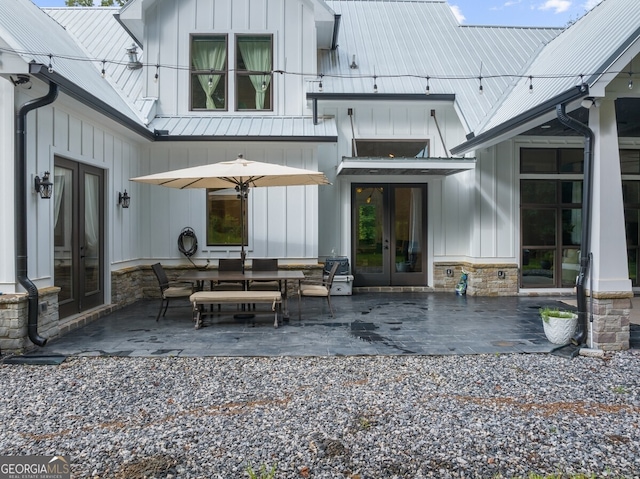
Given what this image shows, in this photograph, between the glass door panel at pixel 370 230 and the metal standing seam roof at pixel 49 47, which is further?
the glass door panel at pixel 370 230

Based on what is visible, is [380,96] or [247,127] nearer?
→ [247,127]

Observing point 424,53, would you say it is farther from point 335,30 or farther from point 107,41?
point 107,41

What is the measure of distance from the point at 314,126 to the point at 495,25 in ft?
21.7

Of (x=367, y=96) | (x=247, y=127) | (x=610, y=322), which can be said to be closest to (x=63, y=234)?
(x=247, y=127)

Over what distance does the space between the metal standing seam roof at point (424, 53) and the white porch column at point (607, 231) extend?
11.6 ft

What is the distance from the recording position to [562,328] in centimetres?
539

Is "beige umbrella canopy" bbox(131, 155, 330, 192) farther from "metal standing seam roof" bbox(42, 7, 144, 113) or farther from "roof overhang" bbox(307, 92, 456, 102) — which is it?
"metal standing seam roof" bbox(42, 7, 144, 113)

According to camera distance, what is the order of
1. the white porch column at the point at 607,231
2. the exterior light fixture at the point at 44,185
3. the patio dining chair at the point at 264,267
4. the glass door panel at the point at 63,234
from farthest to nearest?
the patio dining chair at the point at 264,267 < the glass door panel at the point at 63,234 < the exterior light fixture at the point at 44,185 < the white porch column at the point at 607,231

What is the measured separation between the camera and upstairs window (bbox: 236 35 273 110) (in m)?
9.84

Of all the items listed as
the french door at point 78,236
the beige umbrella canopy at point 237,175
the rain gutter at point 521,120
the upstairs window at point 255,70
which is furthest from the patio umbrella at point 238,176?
the upstairs window at point 255,70

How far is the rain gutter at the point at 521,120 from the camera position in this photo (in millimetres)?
5184

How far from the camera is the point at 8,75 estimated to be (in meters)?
5.01

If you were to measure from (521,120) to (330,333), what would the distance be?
4.26 meters

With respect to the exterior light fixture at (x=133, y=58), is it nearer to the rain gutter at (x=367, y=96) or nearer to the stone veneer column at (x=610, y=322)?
the rain gutter at (x=367, y=96)
